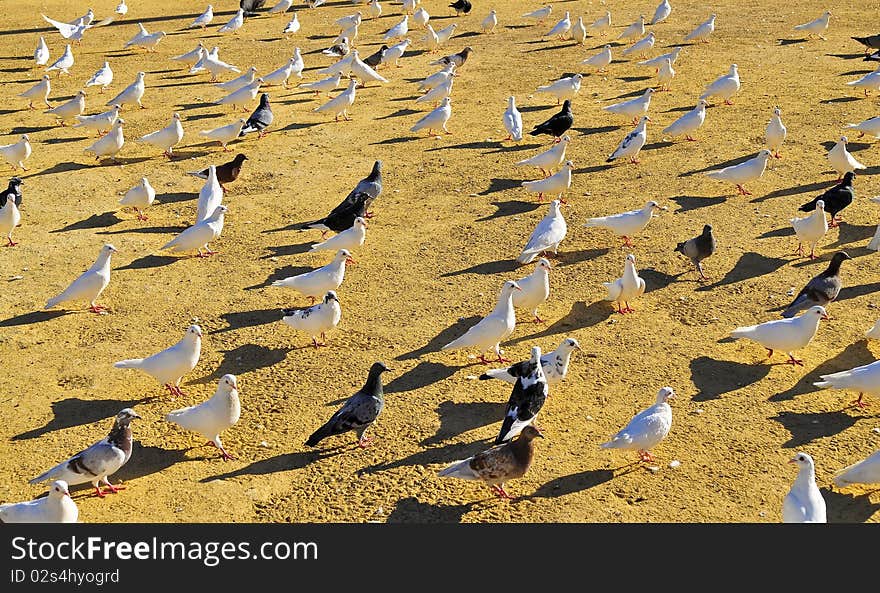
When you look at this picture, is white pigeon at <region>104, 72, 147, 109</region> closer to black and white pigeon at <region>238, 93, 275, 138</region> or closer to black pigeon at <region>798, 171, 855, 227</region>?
black and white pigeon at <region>238, 93, 275, 138</region>

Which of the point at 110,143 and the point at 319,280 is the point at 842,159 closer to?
the point at 319,280

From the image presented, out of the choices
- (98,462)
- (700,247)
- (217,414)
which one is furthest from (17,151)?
(700,247)

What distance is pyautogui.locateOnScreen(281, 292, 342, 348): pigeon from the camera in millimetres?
9234

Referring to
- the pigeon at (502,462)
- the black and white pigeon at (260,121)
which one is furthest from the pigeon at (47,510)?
Answer: the black and white pigeon at (260,121)

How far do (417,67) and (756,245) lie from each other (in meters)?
10.6

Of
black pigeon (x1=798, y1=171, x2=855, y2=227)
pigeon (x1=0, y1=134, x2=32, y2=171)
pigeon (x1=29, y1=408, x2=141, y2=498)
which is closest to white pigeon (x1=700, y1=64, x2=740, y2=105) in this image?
black pigeon (x1=798, y1=171, x2=855, y2=227)

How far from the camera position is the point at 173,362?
849cm

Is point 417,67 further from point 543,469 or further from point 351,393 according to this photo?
point 543,469

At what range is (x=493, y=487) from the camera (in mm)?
7238

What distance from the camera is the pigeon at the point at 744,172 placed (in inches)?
493

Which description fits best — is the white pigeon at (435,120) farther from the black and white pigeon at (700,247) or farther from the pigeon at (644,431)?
the pigeon at (644,431)

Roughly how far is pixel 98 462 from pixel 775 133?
34.9 ft

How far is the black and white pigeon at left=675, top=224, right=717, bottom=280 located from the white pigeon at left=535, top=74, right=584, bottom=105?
22.0 ft

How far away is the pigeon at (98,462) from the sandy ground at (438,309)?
232mm
